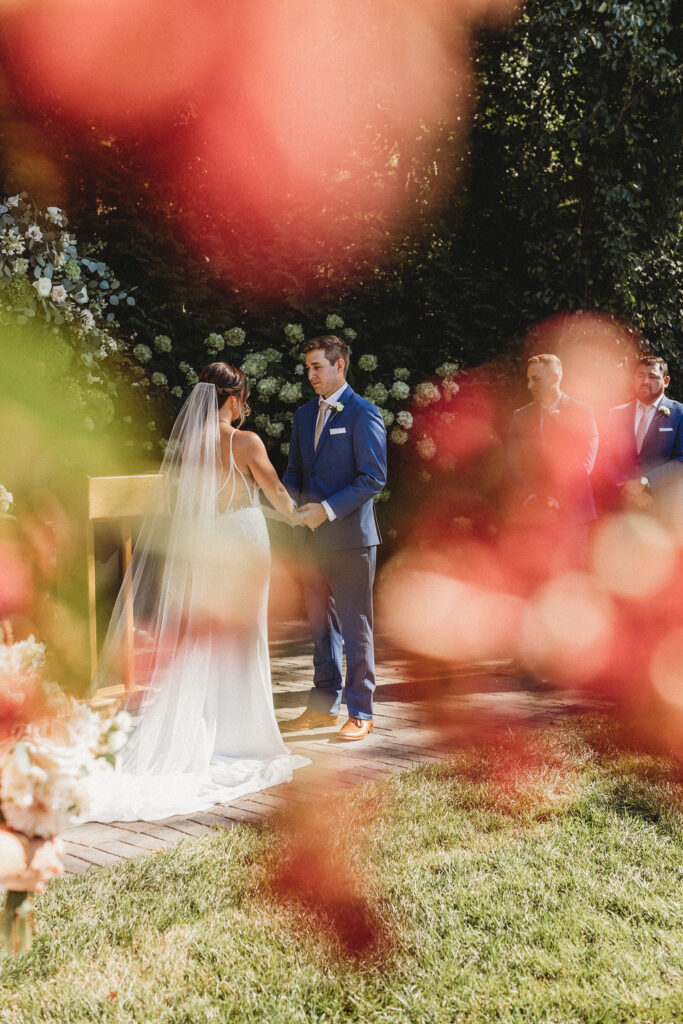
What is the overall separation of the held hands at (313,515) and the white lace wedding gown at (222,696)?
0.23 meters

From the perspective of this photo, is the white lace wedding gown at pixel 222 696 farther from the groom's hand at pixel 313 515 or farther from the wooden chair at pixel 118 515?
the wooden chair at pixel 118 515

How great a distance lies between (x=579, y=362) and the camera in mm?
9211

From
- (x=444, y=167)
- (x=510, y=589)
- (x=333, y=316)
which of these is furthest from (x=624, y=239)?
(x=510, y=589)

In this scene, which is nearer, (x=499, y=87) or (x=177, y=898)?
(x=177, y=898)

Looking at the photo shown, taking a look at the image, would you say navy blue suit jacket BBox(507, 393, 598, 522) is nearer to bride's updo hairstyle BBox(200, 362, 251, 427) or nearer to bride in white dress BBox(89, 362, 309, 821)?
bride in white dress BBox(89, 362, 309, 821)

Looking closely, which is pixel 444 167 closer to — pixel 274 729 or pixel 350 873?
pixel 274 729

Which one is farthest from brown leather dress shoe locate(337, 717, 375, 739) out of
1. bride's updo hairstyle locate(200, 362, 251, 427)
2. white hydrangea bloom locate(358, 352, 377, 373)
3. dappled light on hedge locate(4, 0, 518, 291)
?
dappled light on hedge locate(4, 0, 518, 291)

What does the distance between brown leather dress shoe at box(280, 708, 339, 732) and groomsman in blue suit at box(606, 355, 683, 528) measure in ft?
9.36

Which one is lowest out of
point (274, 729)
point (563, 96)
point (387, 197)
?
point (274, 729)

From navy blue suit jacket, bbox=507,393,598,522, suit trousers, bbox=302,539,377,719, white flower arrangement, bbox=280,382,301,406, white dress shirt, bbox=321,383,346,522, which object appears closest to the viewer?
white dress shirt, bbox=321,383,346,522

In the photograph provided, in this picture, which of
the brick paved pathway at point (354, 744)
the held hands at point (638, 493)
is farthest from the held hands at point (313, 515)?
the held hands at point (638, 493)

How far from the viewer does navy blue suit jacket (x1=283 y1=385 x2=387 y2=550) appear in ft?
17.3

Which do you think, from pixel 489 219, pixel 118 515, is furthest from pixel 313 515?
pixel 489 219

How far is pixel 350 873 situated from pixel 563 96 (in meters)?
7.85
